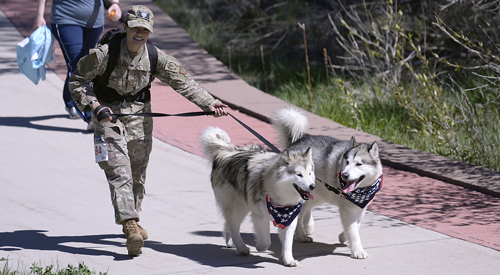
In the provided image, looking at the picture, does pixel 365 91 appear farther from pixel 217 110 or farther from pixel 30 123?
pixel 217 110

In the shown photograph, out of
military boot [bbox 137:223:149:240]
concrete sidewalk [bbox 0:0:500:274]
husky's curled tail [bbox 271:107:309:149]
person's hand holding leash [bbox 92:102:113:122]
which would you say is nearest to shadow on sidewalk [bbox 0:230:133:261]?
concrete sidewalk [bbox 0:0:500:274]

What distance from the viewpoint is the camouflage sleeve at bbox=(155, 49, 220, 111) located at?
505 cm

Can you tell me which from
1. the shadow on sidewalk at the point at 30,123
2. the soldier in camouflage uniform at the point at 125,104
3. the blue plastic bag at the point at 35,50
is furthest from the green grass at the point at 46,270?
the shadow on sidewalk at the point at 30,123

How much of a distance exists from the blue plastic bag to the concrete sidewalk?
0.99m

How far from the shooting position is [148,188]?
6.61 meters

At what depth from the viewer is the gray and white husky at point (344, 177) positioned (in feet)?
15.9

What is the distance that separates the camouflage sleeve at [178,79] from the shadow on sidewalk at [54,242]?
1.33m

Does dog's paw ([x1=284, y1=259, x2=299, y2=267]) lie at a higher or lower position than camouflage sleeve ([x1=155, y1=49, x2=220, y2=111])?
lower

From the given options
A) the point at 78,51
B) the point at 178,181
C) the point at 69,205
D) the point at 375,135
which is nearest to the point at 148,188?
the point at 178,181

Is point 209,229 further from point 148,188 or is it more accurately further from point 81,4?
point 81,4

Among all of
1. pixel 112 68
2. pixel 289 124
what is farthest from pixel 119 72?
pixel 289 124

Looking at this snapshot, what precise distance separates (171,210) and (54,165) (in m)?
1.90

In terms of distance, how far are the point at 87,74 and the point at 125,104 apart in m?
0.38

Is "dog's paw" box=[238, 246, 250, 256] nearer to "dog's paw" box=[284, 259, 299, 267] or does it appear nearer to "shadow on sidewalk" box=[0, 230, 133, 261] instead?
"dog's paw" box=[284, 259, 299, 267]
